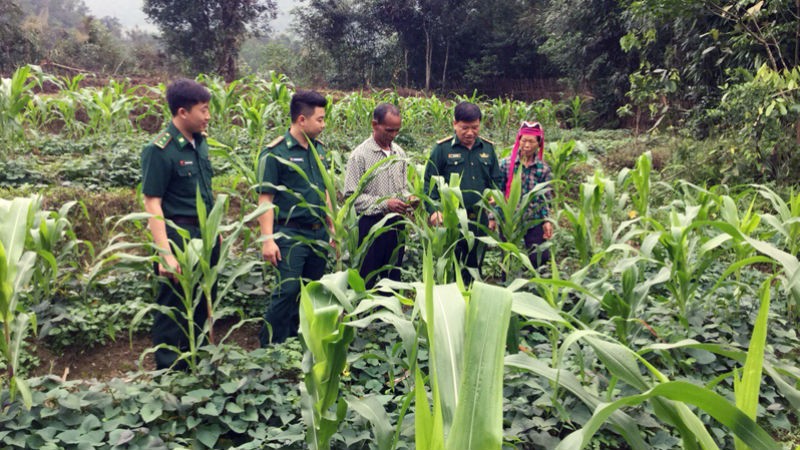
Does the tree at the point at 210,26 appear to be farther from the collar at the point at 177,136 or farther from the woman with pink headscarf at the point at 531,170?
the collar at the point at 177,136

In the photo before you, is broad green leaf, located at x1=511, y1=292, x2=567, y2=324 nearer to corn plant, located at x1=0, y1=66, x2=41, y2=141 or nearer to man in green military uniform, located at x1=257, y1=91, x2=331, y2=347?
man in green military uniform, located at x1=257, y1=91, x2=331, y2=347

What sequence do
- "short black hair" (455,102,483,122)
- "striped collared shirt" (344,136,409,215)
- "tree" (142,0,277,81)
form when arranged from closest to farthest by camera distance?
"striped collared shirt" (344,136,409,215) < "short black hair" (455,102,483,122) < "tree" (142,0,277,81)

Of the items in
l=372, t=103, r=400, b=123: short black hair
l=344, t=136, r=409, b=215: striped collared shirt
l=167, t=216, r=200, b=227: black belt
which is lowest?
l=167, t=216, r=200, b=227: black belt

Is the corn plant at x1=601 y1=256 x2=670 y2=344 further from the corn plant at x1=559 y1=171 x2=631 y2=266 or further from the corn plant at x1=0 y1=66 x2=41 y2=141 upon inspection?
the corn plant at x1=0 y1=66 x2=41 y2=141

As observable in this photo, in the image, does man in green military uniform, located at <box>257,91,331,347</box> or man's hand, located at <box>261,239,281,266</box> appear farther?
man in green military uniform, located at <box>257,91,331,347</box>

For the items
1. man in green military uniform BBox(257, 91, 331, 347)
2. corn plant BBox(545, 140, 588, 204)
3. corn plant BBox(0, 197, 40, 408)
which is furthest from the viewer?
corn plant BBox(545, 140, 588, 204)

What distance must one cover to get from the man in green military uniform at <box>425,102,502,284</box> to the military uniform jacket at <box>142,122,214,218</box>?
4.92 ft

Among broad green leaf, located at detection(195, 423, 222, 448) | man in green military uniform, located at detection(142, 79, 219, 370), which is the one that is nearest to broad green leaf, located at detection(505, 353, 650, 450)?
broad green leaf, located at detection(195, 423, 222, 448)

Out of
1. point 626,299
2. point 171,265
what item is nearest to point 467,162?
point 626,299

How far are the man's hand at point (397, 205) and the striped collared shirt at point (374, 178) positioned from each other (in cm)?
3

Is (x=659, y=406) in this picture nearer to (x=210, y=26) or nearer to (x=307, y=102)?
(x=307, y=102)

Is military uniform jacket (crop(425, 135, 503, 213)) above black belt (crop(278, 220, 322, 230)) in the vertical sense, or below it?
above

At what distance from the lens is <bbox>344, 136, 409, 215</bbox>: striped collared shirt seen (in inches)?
145

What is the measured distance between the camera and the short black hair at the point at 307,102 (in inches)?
130
